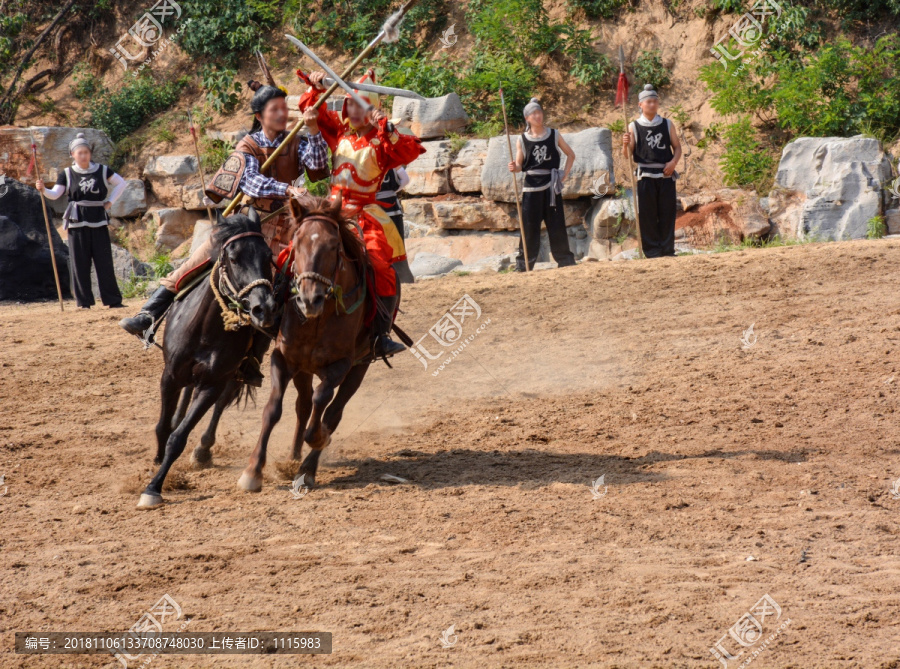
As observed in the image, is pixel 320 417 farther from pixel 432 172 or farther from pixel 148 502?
pixel 432 172

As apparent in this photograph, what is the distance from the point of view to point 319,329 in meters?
5.67

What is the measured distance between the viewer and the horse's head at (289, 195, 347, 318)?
17.1 ft

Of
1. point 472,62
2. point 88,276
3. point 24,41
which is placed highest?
point 24,41

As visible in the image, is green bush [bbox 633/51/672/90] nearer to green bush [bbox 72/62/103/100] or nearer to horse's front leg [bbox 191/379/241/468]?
green bush [bbox 72/62/103/100]

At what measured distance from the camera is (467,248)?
14203 mm

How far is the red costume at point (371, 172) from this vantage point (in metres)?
6.30

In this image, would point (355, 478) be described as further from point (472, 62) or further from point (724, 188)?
point (472, 62)

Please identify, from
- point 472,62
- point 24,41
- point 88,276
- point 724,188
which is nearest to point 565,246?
point 724,188

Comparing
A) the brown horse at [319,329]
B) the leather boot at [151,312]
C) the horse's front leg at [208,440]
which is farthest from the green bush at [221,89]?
the brown horse at [319,329]

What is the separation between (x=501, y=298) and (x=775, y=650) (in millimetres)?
7107

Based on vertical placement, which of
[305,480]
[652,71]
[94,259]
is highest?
[652,71]

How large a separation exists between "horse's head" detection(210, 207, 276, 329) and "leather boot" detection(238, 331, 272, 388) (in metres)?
0.60

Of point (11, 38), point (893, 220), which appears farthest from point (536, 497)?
Answer: point (11, 38)

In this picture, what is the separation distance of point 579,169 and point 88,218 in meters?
6.96
